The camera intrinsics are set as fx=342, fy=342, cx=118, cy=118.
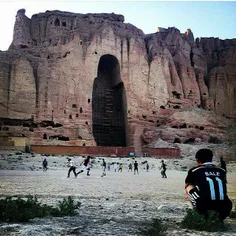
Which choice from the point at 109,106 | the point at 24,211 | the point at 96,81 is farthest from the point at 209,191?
the point at 96,81

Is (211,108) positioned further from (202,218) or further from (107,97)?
(202,218)

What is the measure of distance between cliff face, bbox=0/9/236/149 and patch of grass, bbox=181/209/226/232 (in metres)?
45.2

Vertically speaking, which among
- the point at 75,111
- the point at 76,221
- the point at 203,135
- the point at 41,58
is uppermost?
the point at 41,58

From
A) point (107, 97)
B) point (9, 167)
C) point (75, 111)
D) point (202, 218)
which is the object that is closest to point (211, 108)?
point (107, 97)

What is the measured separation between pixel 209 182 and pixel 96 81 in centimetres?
5720

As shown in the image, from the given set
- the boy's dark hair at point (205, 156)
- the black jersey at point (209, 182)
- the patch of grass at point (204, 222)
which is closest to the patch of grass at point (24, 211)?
the patch of grass at point (204, 222)

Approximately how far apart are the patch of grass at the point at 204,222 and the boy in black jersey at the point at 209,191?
6.6 inches

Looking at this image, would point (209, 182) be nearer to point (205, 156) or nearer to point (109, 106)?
point (205, 156)

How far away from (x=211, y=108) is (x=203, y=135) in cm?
1215

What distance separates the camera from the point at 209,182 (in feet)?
17.4

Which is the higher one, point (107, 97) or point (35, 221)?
point (107, 97)

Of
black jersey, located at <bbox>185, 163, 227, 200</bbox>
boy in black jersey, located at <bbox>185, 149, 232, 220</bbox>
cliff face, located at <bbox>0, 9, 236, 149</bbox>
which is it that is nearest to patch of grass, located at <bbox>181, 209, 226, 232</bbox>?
boy in black jersey, located at <bbox>185, 149, 232, 220</bbox>

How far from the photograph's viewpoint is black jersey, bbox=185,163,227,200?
529 cm

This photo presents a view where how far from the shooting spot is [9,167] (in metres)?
30.9
